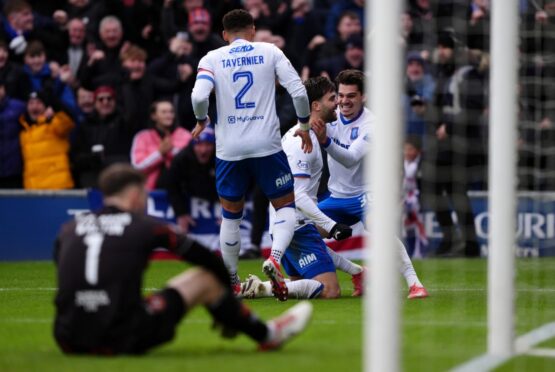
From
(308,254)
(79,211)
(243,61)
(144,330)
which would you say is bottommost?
(79,211)

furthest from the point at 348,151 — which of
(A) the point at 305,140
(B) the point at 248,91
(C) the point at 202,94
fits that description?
(C) the point at 202,94

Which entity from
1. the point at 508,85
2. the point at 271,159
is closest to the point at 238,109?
the point at 271,159

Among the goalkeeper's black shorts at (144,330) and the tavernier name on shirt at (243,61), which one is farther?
the tavernier name on shirt at (243,61)

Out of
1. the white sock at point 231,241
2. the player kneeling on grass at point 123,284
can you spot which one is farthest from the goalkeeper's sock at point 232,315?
Result: the white sock at point 231,241

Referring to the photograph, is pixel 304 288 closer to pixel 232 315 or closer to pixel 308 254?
pixel 308 254

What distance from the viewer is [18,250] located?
18219mm

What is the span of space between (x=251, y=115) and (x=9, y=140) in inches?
292

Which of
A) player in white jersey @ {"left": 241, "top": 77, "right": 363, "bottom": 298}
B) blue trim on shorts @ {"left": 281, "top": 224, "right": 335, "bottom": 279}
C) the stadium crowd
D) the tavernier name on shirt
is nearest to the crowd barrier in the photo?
the stadium crowd

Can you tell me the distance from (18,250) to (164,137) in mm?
2643

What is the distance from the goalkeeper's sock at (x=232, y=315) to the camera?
742cm

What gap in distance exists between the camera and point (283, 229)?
11727 mm

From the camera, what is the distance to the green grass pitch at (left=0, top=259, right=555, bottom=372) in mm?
7270

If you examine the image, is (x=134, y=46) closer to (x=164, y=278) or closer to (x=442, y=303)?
(x=164, y=278)

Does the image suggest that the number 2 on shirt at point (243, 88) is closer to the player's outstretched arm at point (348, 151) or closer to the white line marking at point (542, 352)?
the player's outstretched arm at point (348, 151)
